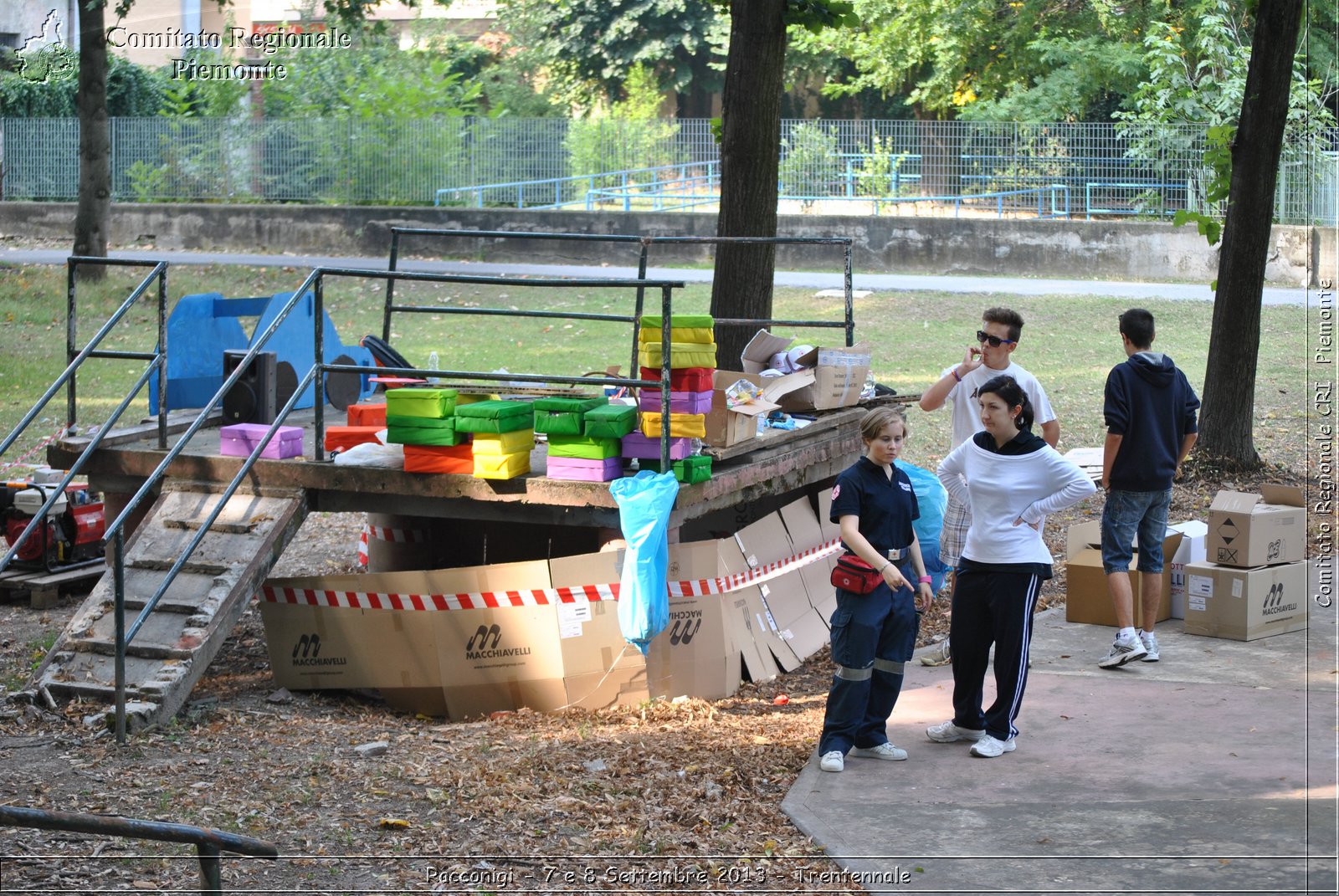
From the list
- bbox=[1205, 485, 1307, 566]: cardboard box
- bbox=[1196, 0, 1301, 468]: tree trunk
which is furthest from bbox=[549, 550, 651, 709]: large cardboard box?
bbox=[1196, 0, 1301, 468]: tree trunk

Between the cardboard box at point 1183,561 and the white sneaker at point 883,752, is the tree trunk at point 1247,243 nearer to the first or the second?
the cardboard box at point 1183,561

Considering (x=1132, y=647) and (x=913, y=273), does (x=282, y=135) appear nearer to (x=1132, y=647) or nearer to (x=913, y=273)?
(x=913, y=273)

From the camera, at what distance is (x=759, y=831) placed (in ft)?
16.6

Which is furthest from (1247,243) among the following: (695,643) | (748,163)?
(695,643)

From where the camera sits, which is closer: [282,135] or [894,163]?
[894,163]

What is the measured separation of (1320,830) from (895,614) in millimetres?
1731

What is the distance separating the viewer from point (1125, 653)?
7.08m

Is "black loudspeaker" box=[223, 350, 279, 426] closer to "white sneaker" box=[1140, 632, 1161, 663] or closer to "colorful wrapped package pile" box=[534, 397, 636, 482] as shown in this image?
"colorful wrapped package pile" box=[534, 397, 636, 482]

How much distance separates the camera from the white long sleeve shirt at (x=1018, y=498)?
5691mm

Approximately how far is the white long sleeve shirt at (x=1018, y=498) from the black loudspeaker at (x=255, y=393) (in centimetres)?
458

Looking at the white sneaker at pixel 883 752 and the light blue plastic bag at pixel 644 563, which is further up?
the light blue plastic bag at pixel 644 563

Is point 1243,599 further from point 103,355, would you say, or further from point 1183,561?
point 103,355

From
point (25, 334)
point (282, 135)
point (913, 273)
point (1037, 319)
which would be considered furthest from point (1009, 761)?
point (282, 135)

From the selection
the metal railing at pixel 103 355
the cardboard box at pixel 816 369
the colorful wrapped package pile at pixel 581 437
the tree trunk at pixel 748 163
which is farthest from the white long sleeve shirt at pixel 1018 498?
the tree trunk at pixel 748 163
